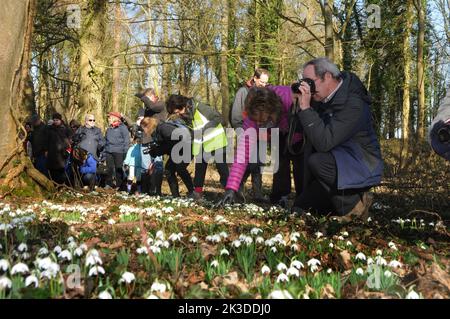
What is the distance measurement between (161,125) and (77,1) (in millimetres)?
8031

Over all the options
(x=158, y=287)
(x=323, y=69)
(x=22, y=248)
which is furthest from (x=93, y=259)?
(x=323, y=69)

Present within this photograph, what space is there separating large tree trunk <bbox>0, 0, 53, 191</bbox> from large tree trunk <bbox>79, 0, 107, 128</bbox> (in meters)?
6.58

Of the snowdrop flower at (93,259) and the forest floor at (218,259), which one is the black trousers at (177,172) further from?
the snowdrop flower at (93,259)

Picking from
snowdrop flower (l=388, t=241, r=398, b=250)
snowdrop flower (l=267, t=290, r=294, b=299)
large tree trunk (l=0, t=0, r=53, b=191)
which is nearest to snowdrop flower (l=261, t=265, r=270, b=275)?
snowdrop flower (l=267, t=290, r=294, b=299)

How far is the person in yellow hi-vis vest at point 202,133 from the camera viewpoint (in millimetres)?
10148

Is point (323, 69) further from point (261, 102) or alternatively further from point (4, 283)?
point (4, 283)

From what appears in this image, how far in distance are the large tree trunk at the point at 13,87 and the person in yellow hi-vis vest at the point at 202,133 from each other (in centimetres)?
283

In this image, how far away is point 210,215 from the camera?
21.5 feet

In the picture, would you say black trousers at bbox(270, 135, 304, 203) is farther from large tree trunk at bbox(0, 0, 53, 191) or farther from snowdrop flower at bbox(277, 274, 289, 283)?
snowdrop flower at bbox(277, 274, 289, 283)

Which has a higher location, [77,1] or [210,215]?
[77,1]

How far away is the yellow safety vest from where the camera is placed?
10133 mm

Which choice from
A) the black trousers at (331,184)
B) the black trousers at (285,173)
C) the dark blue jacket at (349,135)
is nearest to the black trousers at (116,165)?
the black trousers at (285,173)
